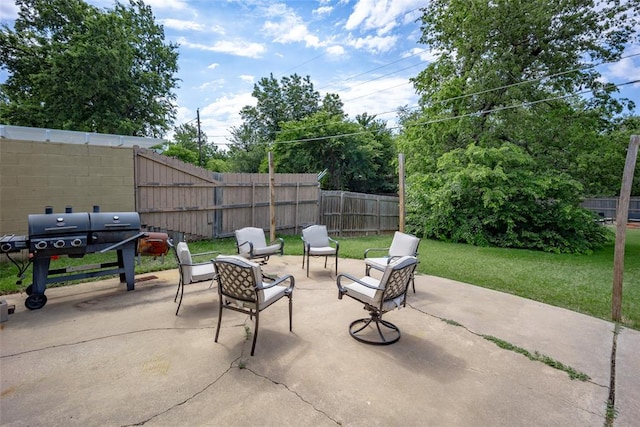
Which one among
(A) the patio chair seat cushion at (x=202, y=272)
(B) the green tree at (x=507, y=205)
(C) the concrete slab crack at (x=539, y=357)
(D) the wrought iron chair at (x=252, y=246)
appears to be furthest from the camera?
(B) the green tree at (x=507, y=205)

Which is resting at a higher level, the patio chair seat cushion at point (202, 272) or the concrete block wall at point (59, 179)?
the concrete block wall at point (59, 179)

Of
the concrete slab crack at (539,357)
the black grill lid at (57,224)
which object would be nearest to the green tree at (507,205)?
the concrete slab crack at (539,357)

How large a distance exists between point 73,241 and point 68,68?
12229 millimetres

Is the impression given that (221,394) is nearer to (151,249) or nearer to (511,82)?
(151,249)

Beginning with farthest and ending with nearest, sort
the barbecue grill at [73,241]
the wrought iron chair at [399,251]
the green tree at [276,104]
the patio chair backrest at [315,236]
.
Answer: the green tree at [276,104] < the patio chair backrest at [315,236] < the wrought iron chair at [399,251] < the barbecue grill at [73,241]

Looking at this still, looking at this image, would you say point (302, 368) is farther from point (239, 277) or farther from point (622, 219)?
point (622, 219)

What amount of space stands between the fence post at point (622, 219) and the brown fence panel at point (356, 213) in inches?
296

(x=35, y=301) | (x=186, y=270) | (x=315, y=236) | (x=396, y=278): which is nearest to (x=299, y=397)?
(x=396, y=278)

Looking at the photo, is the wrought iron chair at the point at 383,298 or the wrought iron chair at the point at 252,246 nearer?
the wrought iron chair at the point at 383,298

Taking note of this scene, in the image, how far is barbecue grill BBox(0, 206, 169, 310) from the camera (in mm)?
3486

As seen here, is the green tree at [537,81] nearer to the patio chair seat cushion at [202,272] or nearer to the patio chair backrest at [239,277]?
the patio chair seat cushion at [202,272]

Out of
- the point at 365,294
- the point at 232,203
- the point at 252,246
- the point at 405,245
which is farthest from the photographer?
the point at 232,203

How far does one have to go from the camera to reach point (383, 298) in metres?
2.87

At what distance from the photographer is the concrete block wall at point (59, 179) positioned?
5336mm
